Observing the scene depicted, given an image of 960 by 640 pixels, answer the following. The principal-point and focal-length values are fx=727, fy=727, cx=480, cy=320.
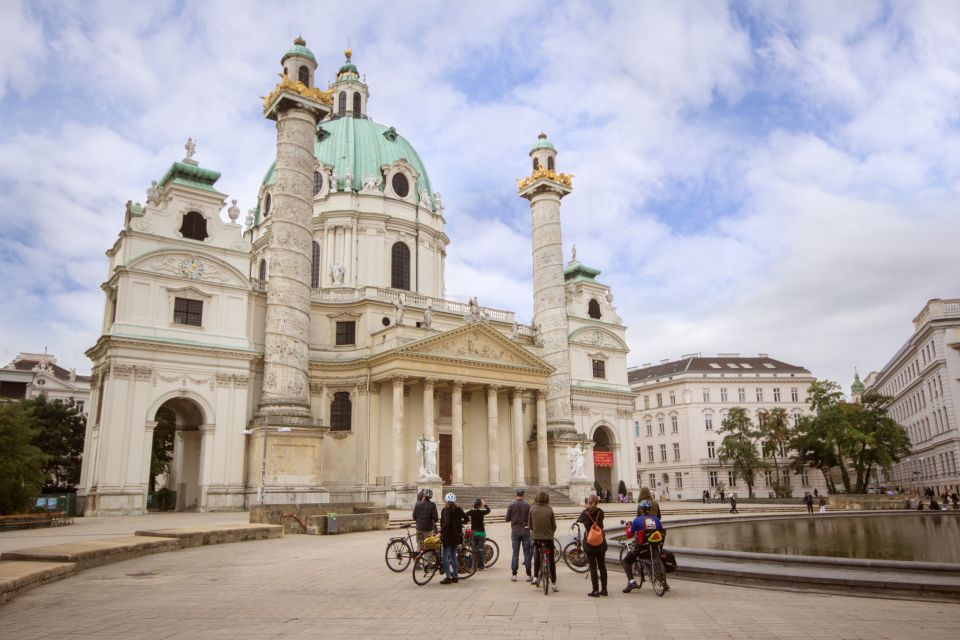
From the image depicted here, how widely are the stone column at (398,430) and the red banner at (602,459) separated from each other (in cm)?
1797

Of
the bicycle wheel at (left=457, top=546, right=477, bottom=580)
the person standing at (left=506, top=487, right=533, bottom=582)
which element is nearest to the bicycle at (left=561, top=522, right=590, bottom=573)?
the person standing at (left=506, top=487, right=533, bottom=582)

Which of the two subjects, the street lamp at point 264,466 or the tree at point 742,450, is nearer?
the street lamp at point 264,466

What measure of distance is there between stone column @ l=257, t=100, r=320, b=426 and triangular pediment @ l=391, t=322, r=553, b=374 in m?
6.23

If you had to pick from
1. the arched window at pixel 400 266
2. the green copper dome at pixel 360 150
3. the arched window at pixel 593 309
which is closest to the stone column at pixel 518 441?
the arched window at pixel 400 266

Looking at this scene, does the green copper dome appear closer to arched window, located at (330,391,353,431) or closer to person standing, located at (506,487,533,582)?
arched window, located at (330,391,353,431)

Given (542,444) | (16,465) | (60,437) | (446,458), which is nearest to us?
(16,465)

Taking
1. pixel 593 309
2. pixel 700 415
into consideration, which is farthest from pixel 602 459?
pixel 700 415

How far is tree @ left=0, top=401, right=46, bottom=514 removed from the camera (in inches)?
988

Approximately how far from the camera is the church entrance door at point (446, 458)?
43.4 meters

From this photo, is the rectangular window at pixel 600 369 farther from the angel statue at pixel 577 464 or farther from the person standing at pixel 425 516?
the person standing at pixel 425 516

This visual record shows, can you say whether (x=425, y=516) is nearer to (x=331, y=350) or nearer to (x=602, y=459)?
(x=331, y=350)

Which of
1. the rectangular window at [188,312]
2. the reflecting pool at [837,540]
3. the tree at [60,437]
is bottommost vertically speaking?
the reflecting pool at [837,540]

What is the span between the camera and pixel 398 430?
40.1m

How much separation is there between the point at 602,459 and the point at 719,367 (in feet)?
96.8
